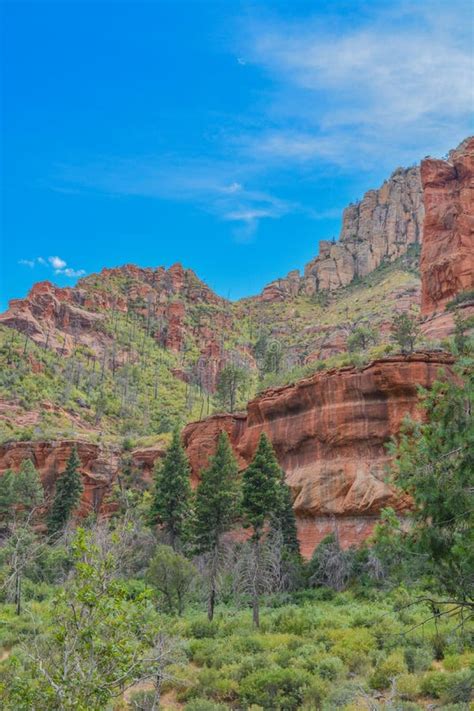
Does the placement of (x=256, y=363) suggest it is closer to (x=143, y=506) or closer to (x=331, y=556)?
(x=143, y=506)

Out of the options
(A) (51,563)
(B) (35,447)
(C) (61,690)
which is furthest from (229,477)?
(B) (35,447)

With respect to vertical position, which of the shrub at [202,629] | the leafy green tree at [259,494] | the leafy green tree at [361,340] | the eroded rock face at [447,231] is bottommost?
the shrub at [202,629]

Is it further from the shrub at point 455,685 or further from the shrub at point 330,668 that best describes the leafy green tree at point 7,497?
the shrub at point 455,685

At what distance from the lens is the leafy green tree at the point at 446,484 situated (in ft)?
30.2

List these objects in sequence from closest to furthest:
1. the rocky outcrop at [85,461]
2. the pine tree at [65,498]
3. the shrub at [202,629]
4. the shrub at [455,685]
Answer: the shrub at [455,685]
the shrub at [202,629]
the pine tree at [65,498]
the rocky outcrop at [85,461]

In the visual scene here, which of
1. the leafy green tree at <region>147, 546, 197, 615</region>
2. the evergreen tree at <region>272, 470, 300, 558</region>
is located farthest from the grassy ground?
the evergreen tree at <region>272, 470, 300, 558</region>

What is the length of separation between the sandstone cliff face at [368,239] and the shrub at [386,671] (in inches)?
5259

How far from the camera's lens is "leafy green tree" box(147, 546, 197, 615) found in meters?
29.1

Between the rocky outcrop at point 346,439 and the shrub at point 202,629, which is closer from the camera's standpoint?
the shrub at point 202,629

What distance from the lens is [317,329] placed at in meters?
124

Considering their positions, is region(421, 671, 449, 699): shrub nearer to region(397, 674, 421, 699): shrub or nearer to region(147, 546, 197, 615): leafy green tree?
region(397, 674, 421, 699): shrub

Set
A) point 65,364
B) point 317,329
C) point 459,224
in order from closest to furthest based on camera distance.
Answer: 1. point 459,224
2. point 65,364
3. point 317,329

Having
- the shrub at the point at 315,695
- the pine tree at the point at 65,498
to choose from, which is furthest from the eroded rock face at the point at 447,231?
the shrub at the point at 315,695

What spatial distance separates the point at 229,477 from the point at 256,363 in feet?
307
